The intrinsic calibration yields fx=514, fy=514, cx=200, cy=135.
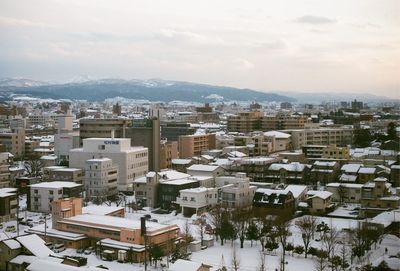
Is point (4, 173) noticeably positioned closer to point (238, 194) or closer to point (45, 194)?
point (45, 194)

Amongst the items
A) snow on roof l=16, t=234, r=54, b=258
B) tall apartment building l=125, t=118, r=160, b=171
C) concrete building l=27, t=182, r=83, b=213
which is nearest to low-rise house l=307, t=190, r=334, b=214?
concrete building l=27, t=182, r=83, b=213

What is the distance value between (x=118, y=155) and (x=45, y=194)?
201 cm

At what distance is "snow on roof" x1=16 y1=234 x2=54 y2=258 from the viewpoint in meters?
5.15

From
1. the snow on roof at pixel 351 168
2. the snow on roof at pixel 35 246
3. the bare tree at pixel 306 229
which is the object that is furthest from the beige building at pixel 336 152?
the snow on roof at pixel 35 246

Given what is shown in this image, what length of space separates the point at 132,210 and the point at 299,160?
482cm

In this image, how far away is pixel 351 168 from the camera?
10.2 meters

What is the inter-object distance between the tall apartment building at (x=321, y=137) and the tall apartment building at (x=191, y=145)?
9.00 feet

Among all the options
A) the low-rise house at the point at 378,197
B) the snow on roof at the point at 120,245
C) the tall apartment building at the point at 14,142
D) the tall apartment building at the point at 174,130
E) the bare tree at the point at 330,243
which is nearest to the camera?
the bare tree at the point at 330,243

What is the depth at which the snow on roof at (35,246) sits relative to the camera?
5148 mm

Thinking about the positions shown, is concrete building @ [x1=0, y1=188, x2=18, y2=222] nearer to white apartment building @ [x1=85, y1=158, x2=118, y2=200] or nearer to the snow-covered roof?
white apartment building @ [x1=85, y1=158, x2=118, y2=200]

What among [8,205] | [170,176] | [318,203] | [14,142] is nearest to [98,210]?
[8,205]

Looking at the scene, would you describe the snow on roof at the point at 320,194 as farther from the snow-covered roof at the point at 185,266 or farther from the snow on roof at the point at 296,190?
the snow-covered roof at the point at 185,266

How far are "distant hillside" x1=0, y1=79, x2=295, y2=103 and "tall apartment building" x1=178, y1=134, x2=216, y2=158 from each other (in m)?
45.1

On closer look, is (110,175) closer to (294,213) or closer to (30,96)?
(294,213)
